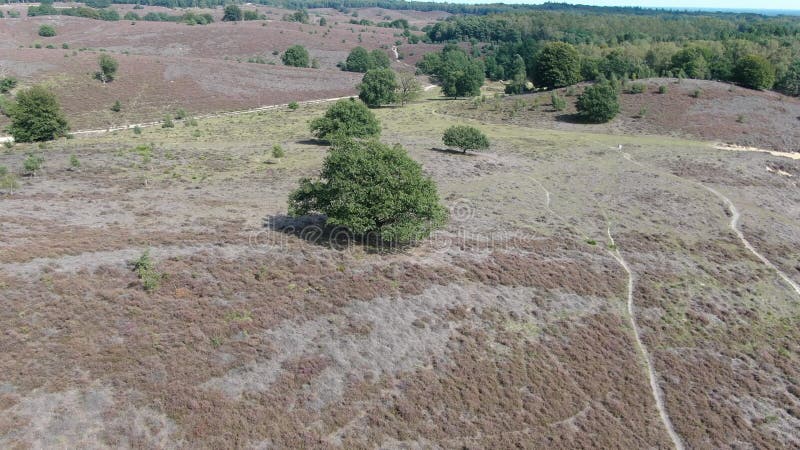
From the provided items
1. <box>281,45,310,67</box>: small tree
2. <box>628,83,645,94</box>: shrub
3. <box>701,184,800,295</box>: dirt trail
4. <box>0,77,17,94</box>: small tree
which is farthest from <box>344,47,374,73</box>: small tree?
<box>701,184,800,295</box>: dirt trail

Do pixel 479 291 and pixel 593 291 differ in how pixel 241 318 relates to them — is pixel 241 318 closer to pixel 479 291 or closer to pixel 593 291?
pixel 479 291

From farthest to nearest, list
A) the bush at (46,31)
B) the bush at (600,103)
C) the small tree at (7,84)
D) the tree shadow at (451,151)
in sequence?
1. the bush at (46,31)
2. the small tree at (7,84)
3. the bush at (600,103)
4. the tree shadow at (451,151)

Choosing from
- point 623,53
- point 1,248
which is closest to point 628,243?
point 1,248

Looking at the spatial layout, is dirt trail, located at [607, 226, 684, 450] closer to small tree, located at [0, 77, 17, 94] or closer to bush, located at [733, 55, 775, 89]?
bush, located at [733, 55, 775, 89]

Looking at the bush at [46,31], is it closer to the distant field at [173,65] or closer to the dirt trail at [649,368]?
the distant field at [173,65]

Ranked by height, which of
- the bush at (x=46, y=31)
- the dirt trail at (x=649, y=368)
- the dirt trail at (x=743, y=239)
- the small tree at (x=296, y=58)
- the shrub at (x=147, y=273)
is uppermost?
the bush at (x=46, y=31)

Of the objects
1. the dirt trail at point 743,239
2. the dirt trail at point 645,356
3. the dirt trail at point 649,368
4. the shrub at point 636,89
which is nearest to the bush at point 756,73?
the shrub at point 636,89
